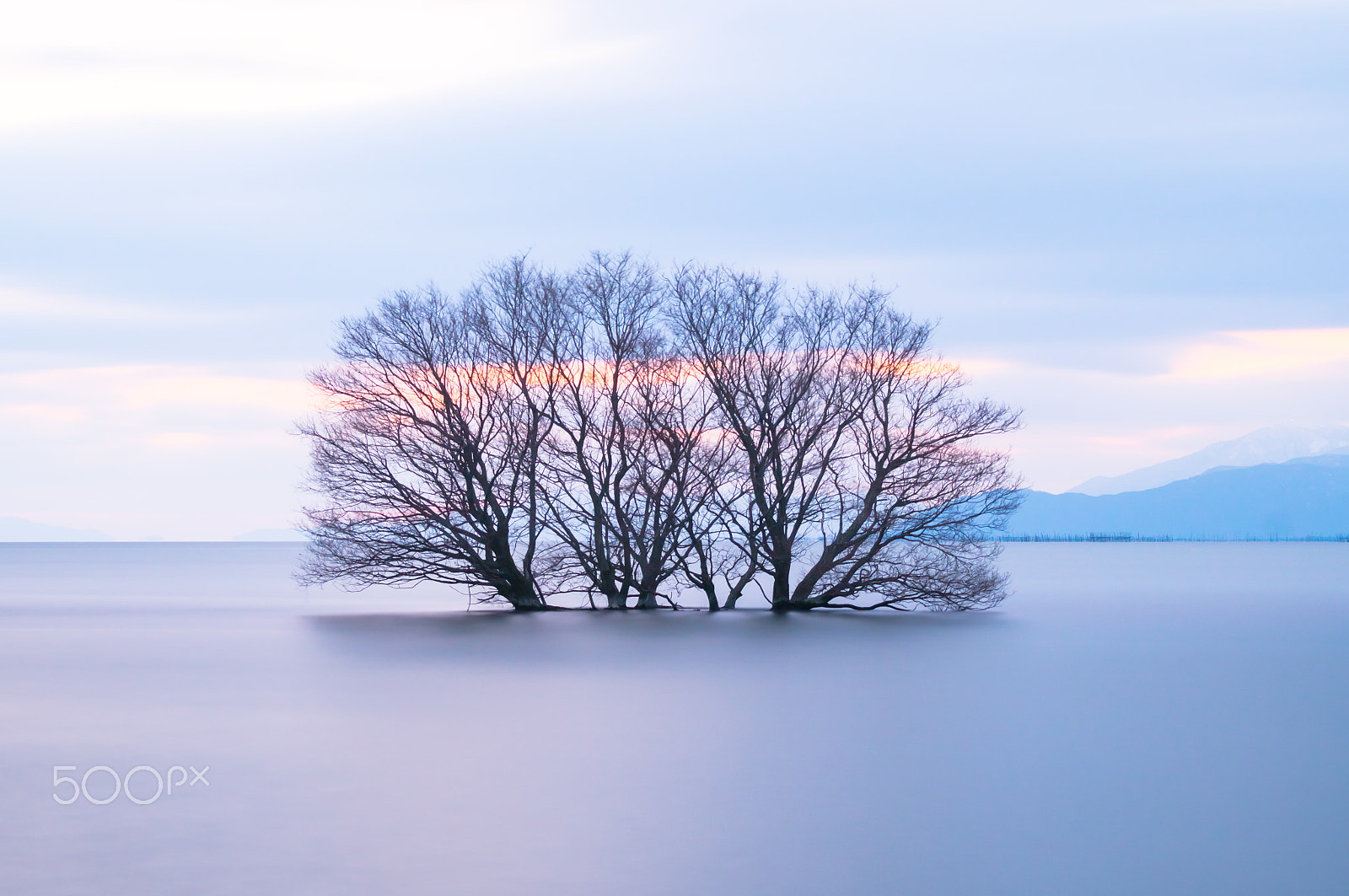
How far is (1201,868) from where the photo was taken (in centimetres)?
1277

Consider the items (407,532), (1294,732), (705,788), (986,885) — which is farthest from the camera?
(407,532)

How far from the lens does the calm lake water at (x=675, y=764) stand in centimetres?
1277

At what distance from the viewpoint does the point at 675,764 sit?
1834 cm

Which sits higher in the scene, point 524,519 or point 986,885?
point 524,519

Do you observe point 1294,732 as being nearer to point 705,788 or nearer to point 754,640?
point 705,788

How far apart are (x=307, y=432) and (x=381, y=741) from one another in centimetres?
2178

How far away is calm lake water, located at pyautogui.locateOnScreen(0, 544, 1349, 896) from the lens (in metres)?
12.8

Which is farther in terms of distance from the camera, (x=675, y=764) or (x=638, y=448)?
(x=638, y=448)

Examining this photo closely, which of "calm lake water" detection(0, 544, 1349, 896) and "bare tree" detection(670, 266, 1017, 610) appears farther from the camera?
"bare tree" detection(670, 266, 1017, 610)

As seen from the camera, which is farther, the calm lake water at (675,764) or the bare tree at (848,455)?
the bare tree at (848,455)

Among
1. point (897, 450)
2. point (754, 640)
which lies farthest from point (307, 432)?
point (897, 450)

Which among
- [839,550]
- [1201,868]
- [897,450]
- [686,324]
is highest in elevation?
[686,324]

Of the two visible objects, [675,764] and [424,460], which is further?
[424,460]

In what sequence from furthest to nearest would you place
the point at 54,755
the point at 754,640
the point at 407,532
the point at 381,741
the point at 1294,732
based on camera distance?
the point at 407,532
the point at 754,640
the point at 1294,732
the point at 381,741
the point at 54,755
